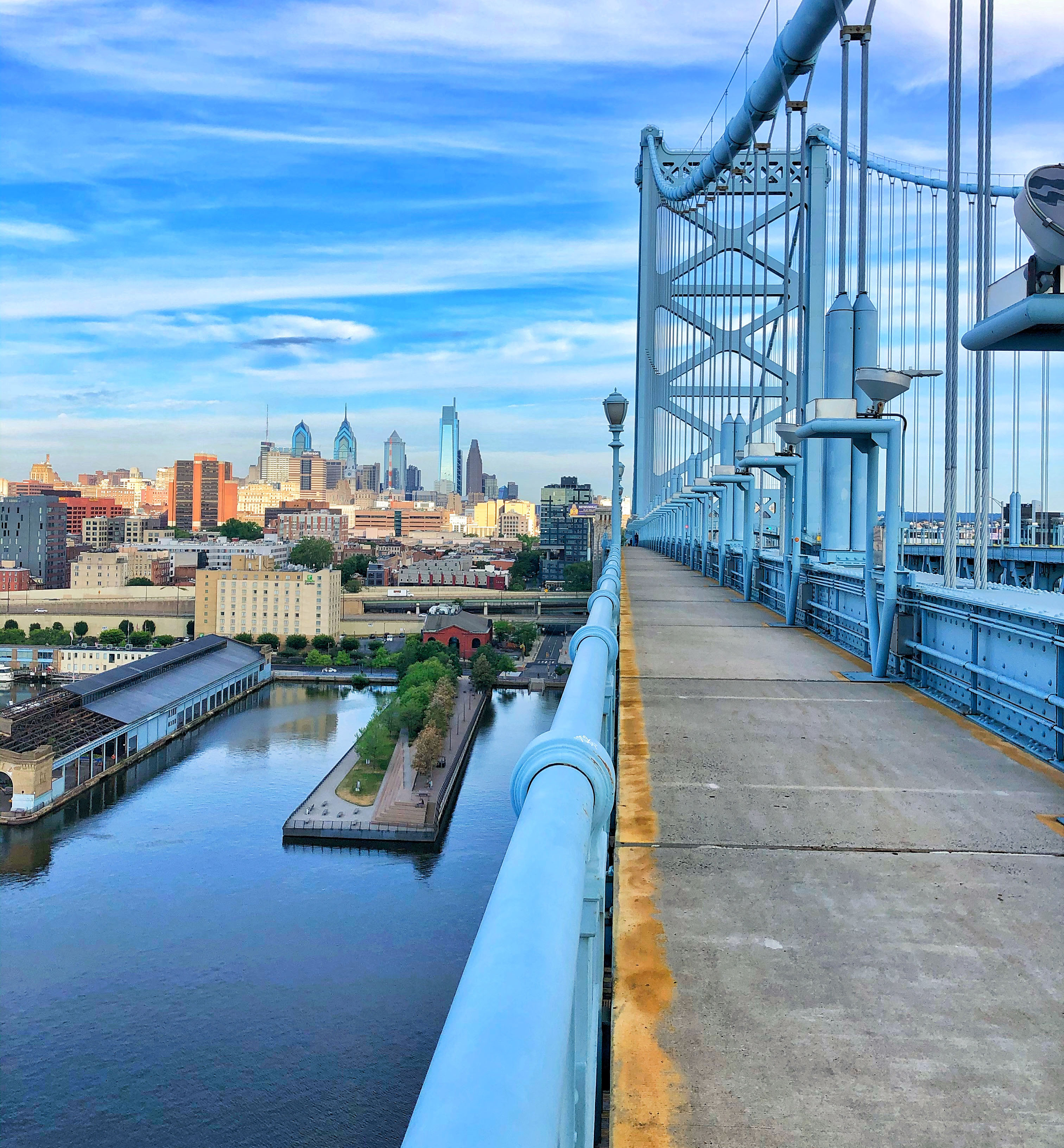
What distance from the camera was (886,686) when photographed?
19.1ft

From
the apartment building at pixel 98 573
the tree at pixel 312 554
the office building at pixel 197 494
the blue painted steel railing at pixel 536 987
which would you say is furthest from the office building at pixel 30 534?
the blue painted steel railing at pixel 536 987

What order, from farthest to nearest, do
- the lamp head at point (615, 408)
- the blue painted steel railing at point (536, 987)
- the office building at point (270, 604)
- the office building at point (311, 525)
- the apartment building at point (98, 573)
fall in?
the office building at point (311, 525) < the apartment building at point (98, 573) < the office building at point (270, 604) < the lamp head at point (615, 408) < the blue painted steel railing at point (536, 987)

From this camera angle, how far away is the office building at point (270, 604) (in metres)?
58.0

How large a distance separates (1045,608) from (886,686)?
1468mm

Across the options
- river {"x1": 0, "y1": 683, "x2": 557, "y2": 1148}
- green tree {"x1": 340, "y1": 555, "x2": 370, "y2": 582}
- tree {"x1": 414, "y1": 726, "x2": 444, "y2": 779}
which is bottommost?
river {"x1": 0, "y1": 683, "x2": 557, "y2": 1148}

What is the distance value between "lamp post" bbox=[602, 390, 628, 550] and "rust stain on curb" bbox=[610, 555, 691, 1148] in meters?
9.23

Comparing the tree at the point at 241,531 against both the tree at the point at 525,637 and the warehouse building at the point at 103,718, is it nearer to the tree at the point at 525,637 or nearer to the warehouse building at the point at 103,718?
the tree at the point at 525,637

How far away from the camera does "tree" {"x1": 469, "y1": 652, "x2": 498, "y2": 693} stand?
4403 cm

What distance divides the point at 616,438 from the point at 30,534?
79.9 meters

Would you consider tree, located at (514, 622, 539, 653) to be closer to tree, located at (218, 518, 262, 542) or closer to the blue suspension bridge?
the blue suspension bridge

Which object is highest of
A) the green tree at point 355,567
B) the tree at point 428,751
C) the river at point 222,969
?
the green tree at point 355,567

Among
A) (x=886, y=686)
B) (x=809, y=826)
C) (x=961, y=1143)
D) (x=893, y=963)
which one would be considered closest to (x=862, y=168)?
(x=886, y=686)

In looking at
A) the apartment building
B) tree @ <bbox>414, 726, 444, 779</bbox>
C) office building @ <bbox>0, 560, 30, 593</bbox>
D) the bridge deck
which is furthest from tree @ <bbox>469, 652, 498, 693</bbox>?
office building @ <bbox>0, 560, 30, 593</bbox>

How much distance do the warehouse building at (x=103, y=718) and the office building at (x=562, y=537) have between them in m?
43.7
